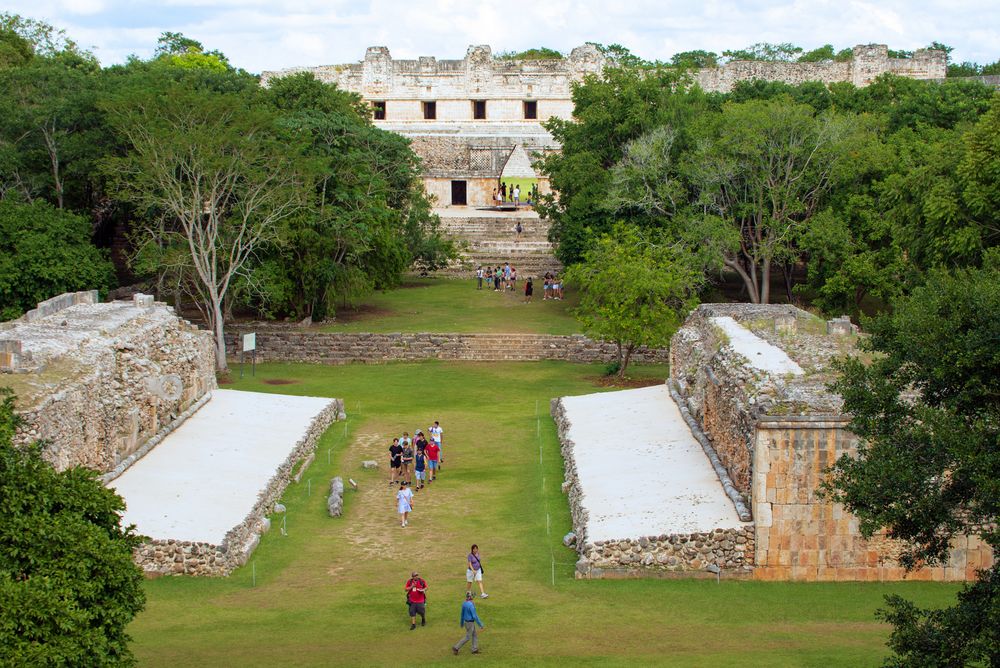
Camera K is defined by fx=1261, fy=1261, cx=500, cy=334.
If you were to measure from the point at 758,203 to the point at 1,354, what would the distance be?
22097mm

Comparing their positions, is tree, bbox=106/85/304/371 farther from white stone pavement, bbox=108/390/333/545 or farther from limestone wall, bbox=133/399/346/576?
limestone wall, bbox=133/399/346/576

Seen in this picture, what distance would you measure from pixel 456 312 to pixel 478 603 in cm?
2252

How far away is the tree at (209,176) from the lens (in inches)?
1188

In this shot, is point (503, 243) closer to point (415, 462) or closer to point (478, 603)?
point (415, 462)

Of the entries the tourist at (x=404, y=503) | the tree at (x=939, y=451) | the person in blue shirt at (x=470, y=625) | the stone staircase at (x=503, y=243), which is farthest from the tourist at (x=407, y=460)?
the stone staircase at (x=503, y=243)

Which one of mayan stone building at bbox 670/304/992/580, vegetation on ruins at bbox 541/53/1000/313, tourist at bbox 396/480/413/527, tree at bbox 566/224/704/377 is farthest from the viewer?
vegetation on ruins at bbox 541/53/1000/313

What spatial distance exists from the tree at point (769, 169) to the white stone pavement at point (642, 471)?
9926mm

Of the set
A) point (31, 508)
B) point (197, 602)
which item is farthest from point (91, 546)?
point (197, 602)

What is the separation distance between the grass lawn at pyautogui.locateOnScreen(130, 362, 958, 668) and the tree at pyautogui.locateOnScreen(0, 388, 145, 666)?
283 cm

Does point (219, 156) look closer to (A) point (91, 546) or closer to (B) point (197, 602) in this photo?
(B) point (197, 602)

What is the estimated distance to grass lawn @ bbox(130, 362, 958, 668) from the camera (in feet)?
45.0

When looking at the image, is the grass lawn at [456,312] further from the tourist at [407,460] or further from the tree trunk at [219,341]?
the tourist at [407,460]

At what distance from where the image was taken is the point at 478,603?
1545cm

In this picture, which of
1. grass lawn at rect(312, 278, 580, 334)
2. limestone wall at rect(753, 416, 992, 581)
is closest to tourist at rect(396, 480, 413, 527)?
limestone wall at rect(753, 416, 992, 581)
